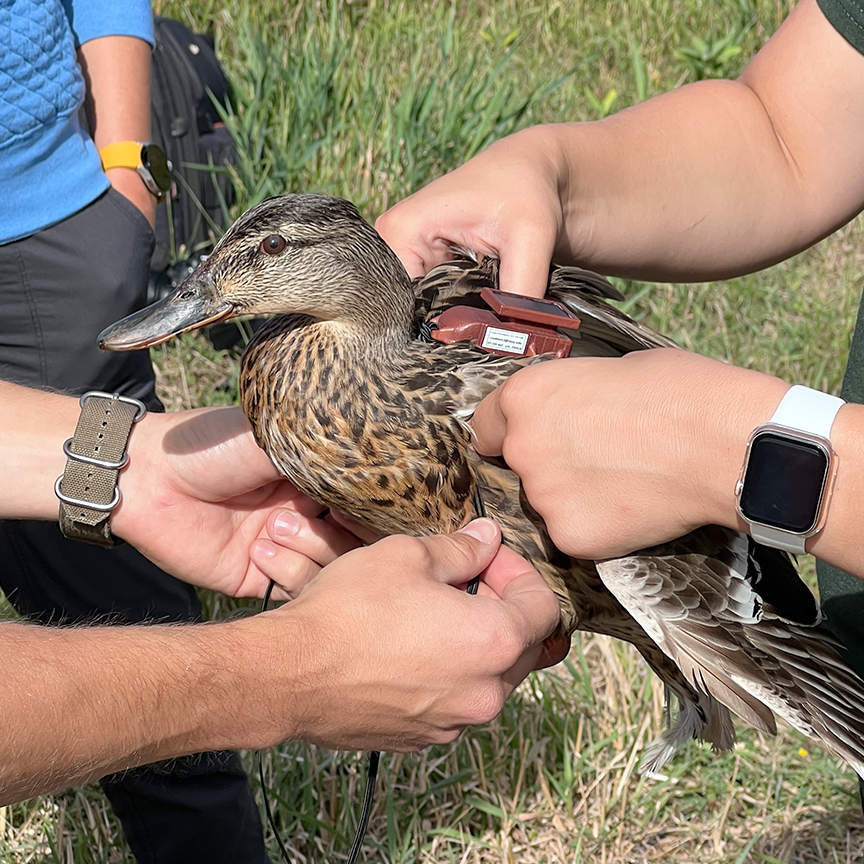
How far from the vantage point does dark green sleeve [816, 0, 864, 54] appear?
175cm

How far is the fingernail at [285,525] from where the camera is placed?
7.23 ft

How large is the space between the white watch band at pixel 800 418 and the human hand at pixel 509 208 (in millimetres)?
601

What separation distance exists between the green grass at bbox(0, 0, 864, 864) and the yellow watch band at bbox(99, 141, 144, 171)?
0.95m

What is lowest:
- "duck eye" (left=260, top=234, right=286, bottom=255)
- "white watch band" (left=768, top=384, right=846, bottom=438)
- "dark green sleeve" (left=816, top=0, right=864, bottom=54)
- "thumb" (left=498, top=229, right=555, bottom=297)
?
"white watch band" (left=768, top=384, right=846, bottom=438)

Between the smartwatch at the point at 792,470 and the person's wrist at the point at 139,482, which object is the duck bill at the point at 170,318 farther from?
the smartwatch at the point at 792,470

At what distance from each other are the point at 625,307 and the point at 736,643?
236cm

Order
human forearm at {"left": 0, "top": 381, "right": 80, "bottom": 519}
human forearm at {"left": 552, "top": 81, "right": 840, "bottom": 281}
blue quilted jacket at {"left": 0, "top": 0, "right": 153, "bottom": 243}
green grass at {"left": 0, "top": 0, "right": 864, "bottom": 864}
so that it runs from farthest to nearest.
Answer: green grass at {"left": 0, "top": 0, "right": 864, "bottom": 864} < blue quilted jacket at {"left": 0, "top": 0, "right": 153, "bottom": 243} < human forearm at {"left": 0, "top": 381, "right": 80, "bottom": 519} < human forearm at {"left": 552, "top": 81, "right": 840, "bottom": 281}

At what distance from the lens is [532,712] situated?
116 inches

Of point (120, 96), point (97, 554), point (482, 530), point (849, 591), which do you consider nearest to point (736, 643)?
point (849, 591)

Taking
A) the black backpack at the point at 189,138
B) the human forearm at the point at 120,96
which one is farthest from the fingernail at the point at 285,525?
the black backpack at the point at 189,138

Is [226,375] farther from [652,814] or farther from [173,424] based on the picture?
[652,814]

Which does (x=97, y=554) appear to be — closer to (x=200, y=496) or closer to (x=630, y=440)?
(x=200, y=496)

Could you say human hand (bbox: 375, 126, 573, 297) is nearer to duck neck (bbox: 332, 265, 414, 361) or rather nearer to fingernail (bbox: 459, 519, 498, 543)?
duck neck (bbox: 332, 265, 414, 361)

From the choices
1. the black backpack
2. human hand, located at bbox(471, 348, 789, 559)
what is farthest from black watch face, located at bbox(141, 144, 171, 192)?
human hand, located at bbox(471, 348, 789, 559)
